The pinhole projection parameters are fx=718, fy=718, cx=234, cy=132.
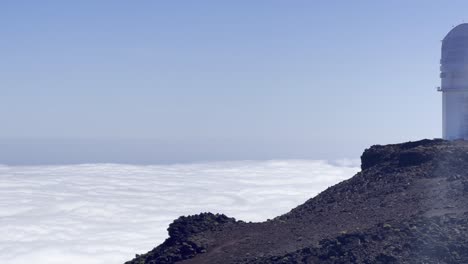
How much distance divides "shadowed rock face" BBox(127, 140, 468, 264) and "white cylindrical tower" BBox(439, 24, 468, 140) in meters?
19.3

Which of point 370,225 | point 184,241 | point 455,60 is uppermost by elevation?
point 455,60

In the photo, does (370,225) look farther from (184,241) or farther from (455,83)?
(455,83)

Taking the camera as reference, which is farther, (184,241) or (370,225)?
(184,241)

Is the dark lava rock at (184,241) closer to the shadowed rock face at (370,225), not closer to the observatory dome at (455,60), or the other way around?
the shadowed rock face at (370,225)

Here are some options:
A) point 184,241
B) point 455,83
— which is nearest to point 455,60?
point 455,83

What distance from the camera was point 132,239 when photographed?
49.6m

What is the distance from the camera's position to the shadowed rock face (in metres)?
14.4

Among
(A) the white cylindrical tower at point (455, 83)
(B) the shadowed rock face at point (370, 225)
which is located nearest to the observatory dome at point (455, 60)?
(A) the white cylindrical tower at point (455, 83)

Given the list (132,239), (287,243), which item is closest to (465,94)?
(132,239)

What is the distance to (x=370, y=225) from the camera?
16109mm

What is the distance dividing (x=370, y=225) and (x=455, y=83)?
90.8ft

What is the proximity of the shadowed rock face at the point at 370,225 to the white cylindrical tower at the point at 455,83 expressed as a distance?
19294 mm

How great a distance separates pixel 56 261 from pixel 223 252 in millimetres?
29467

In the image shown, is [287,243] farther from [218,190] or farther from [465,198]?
[218,190]
